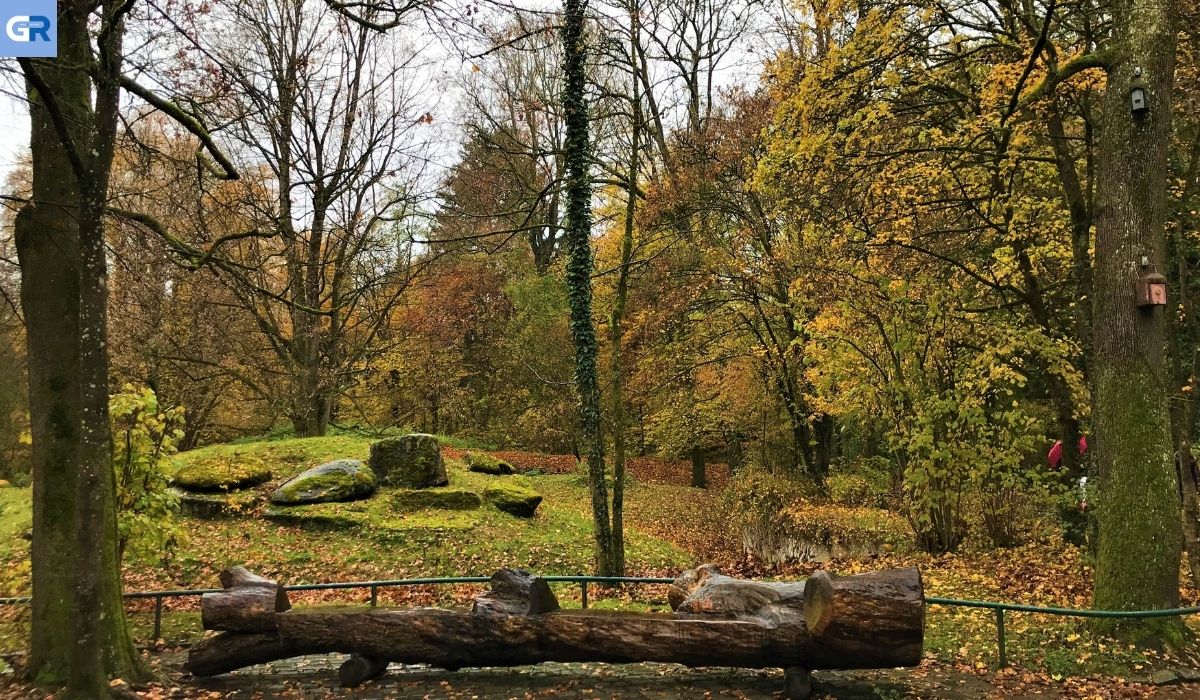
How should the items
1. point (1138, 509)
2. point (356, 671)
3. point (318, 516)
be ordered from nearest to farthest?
point (1138, 509) < point (356, 671) < point (318, 516)

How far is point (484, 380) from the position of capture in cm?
2838

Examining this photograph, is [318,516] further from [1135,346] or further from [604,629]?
[1135,346]

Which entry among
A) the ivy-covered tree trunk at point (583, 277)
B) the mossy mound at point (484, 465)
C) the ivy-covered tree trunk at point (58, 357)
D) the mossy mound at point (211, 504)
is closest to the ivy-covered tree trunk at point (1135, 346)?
the ivy-covered tree trunk at point (583, 277)

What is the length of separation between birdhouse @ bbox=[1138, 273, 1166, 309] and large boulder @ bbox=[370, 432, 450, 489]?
12.1 metres

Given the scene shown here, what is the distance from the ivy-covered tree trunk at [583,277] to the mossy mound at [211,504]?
6732mm

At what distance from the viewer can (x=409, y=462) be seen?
573 inches

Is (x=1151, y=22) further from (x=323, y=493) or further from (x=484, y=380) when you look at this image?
(x=484, y=380)

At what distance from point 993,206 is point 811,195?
2587 mm

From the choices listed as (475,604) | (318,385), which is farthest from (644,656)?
(318,385)

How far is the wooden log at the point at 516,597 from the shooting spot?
6.05m

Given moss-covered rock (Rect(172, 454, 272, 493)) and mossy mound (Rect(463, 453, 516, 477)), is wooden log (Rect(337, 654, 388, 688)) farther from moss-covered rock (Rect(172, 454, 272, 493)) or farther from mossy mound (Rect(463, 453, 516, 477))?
mossy mound (Rect(463, 453, 516, 477))

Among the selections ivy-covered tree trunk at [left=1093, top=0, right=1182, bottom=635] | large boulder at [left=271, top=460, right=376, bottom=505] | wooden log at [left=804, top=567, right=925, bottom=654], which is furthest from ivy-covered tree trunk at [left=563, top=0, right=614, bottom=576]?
ivy-covered tree trunk at [left=1093, top=0, right=1182, bottom=635]

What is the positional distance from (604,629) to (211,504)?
9995mm

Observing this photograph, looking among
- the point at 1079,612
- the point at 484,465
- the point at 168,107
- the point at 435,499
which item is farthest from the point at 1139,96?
the point at 484,465
